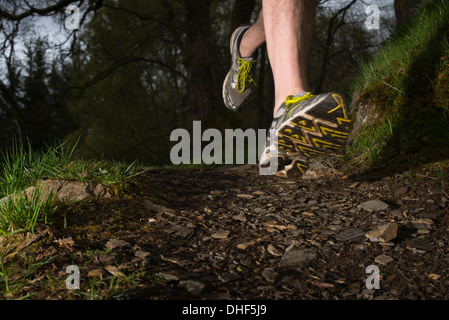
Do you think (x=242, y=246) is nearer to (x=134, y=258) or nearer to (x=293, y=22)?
(x=134, y=258)

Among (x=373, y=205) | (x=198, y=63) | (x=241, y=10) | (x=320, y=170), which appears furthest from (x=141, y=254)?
(x=241, y=10)

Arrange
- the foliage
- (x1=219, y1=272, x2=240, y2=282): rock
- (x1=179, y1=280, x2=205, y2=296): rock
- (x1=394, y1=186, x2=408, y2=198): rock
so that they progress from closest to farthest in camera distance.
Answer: (x1=179, y1=280, x2=205, y2=296): rock → (x1=219, y1=272, x2=240, y2=282): rock → (x1=394, y1=186, x2=408, y2=198): rock → the foliage

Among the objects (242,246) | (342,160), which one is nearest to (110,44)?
(342,160)

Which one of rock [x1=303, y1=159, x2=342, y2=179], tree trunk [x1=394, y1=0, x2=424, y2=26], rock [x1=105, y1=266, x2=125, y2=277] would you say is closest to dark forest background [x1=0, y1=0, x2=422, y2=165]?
tree trunk [x1=394, y1=0, x2=424, y2=26]

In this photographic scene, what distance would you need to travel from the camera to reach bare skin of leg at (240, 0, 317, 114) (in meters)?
2.23

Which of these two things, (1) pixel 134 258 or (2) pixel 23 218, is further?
(2) pixel 23 218

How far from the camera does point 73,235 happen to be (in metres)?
1.75

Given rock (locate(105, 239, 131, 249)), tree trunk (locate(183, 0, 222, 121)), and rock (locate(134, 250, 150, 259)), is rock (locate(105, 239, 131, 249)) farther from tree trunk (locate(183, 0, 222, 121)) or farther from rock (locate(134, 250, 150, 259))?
tree trunk (locate(183, 0, 222, 121))

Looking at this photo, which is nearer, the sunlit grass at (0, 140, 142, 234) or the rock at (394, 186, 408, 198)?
the sunlit grass at (0, 140, 142, 234)

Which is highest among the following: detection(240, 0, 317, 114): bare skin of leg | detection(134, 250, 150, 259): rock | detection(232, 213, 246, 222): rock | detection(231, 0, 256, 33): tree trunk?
detection(231, 0, 256, 33): tree trunk

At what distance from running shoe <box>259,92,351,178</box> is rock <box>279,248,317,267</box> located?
26.2 inches
